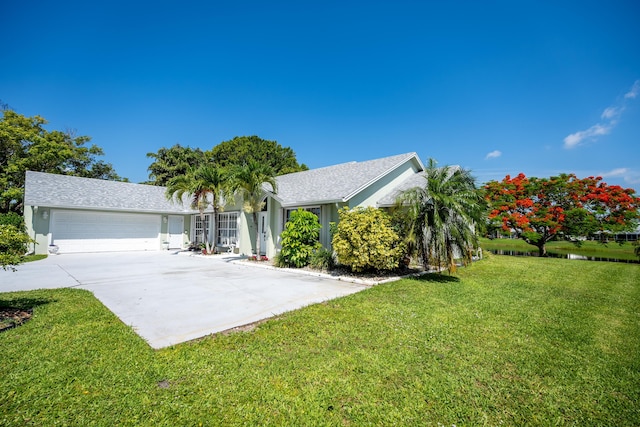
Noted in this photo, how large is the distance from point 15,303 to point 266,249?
31.0ft

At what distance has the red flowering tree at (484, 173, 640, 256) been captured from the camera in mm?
15930

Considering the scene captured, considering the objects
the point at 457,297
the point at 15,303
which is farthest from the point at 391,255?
the point at 15,303

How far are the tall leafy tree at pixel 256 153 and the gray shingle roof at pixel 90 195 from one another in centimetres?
1455

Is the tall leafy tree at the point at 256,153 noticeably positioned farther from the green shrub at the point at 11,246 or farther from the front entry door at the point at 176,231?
the green shrub at the point at 11,246

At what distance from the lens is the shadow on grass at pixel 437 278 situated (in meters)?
9.23

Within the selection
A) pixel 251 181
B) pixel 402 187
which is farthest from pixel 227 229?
pixel 402 187

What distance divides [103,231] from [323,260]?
17.2m

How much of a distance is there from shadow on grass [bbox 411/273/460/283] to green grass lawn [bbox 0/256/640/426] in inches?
125

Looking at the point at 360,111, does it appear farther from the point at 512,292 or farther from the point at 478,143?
the point at 512,292

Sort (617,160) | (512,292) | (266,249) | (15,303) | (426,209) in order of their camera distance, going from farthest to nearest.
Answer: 1. (617,160)
2. (266,249)
3. (426,209)
4. (512,292)
5. (15,303)

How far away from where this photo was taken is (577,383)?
3.33m

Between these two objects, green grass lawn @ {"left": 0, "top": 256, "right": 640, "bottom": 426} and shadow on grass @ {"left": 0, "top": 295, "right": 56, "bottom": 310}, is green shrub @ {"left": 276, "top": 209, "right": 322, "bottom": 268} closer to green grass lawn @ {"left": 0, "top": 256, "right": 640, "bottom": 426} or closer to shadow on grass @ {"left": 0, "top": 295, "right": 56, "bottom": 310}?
green grass lawn @ {"left": 0, "top": 256, "right": 640, "bottom": 426}

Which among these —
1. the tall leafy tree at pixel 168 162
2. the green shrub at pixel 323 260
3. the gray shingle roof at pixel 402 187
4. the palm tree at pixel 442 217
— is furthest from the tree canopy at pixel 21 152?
the palm tree at pixel 442 217

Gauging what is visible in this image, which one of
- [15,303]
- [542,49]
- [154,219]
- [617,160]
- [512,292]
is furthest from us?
[154,219]
